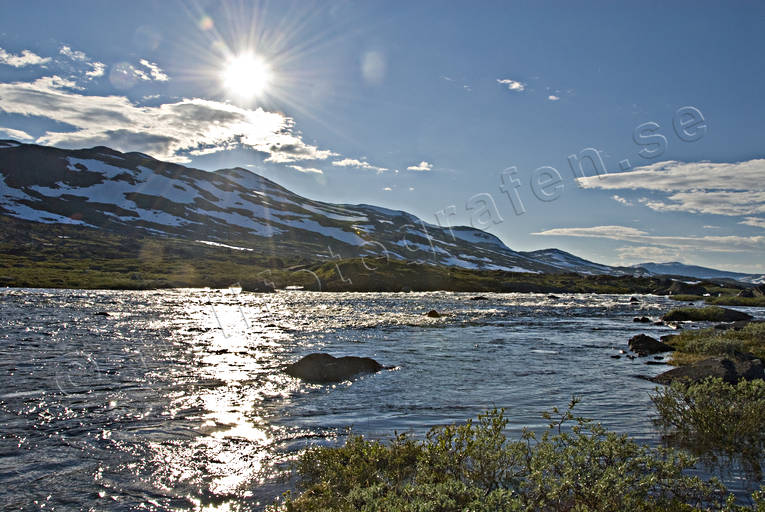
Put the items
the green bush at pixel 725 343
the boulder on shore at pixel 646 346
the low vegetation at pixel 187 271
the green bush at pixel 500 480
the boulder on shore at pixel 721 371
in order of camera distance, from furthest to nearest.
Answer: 1. the low vegetation at pixel 187 271
2. the boulder on shore at pixel 646 346
3. the green bush at pixel 725 343
4. the boulder on shore at pixel 721 371
5. the green bush at pixel 500 480

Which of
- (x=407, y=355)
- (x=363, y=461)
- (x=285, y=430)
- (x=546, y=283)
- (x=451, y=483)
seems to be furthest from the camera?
(x=546, y=283)

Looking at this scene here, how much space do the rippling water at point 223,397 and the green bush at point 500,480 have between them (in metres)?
1.85

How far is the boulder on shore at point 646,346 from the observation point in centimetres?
2962

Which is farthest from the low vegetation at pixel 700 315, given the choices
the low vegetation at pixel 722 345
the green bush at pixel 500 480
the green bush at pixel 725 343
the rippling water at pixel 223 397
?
the green bush at pixel 500 480

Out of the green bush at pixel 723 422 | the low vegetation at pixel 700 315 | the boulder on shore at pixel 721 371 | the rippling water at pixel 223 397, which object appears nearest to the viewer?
the rippling water at pixel 223 397

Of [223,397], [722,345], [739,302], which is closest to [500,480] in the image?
[223,397]

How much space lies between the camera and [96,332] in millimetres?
32625

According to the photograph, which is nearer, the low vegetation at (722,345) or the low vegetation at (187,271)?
the low vegetation at (722,345)

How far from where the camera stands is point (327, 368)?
20984mm

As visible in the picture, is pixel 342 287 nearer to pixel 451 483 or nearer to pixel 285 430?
pixel 285 430

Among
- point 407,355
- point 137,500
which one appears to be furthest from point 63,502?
point 407,355

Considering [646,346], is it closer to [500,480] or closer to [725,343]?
[725,343]

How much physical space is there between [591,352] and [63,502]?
28.2 meters

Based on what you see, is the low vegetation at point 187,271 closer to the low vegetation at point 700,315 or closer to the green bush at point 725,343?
the low vegetation at point 700,315
